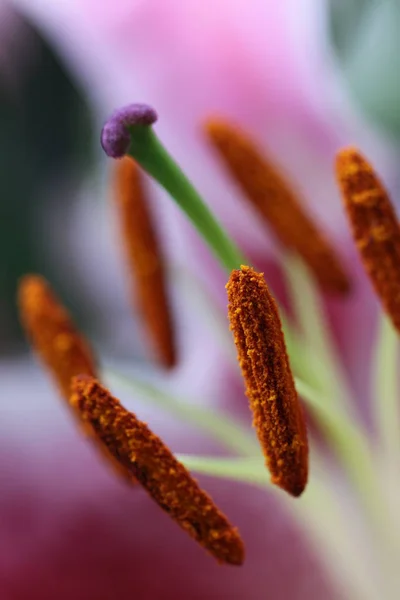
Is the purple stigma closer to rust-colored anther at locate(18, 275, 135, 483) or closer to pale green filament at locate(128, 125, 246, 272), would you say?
pale green filament at locate(128, 125, 246, 272)

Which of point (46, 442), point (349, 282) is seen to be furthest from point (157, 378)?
point (349, 282)

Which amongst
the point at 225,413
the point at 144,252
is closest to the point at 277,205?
the point at 144,252

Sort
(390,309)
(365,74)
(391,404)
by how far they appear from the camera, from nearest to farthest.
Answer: (390,309)
(391,404)
(365,74)

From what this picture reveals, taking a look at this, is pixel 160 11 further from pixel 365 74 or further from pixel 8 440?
pixel 8 440

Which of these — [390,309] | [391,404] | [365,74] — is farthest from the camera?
[365,74]

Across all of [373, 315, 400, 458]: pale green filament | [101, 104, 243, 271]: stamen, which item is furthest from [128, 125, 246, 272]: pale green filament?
[373, 315, 400, 458]: pale green filament

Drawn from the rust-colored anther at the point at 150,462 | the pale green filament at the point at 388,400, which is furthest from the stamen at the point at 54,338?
the pale green filament at the point at 388,400

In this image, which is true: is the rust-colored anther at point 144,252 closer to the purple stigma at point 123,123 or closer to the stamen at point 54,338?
the stamen at point 54,338
